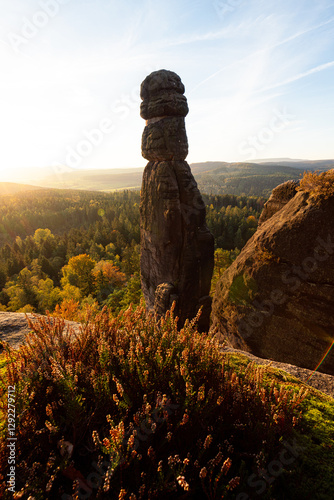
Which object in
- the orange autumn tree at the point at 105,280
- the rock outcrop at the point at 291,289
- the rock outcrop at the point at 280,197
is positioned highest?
the rock outcrop at the point at 280,197

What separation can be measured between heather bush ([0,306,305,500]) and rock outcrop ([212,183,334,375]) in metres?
6.50

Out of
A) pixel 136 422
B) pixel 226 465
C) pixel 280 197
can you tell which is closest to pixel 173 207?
pixel 280 197

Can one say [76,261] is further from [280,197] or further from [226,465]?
[226,465]

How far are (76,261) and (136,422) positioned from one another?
45.4 meters

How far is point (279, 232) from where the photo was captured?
9.10m

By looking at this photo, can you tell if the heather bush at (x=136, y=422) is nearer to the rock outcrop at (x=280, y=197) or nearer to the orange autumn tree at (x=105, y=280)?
the rock outcrop at (x=280, y=197)

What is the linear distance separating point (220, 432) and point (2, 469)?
76.3 inches

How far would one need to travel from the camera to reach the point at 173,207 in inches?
479

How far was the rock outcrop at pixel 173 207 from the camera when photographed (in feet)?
39.6

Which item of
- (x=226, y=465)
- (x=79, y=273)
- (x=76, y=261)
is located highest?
(x=226, y=465)

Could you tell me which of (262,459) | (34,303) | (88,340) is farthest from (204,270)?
(34,303)

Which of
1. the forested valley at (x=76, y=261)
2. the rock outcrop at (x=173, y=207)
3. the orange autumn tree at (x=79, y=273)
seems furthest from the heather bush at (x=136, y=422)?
the orange autumn tree at (x=79, y=273)

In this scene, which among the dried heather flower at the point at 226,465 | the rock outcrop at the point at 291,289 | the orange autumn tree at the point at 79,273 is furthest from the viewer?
the orange autumn tree at the point at 79,273

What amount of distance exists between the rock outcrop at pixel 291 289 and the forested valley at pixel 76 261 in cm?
672
